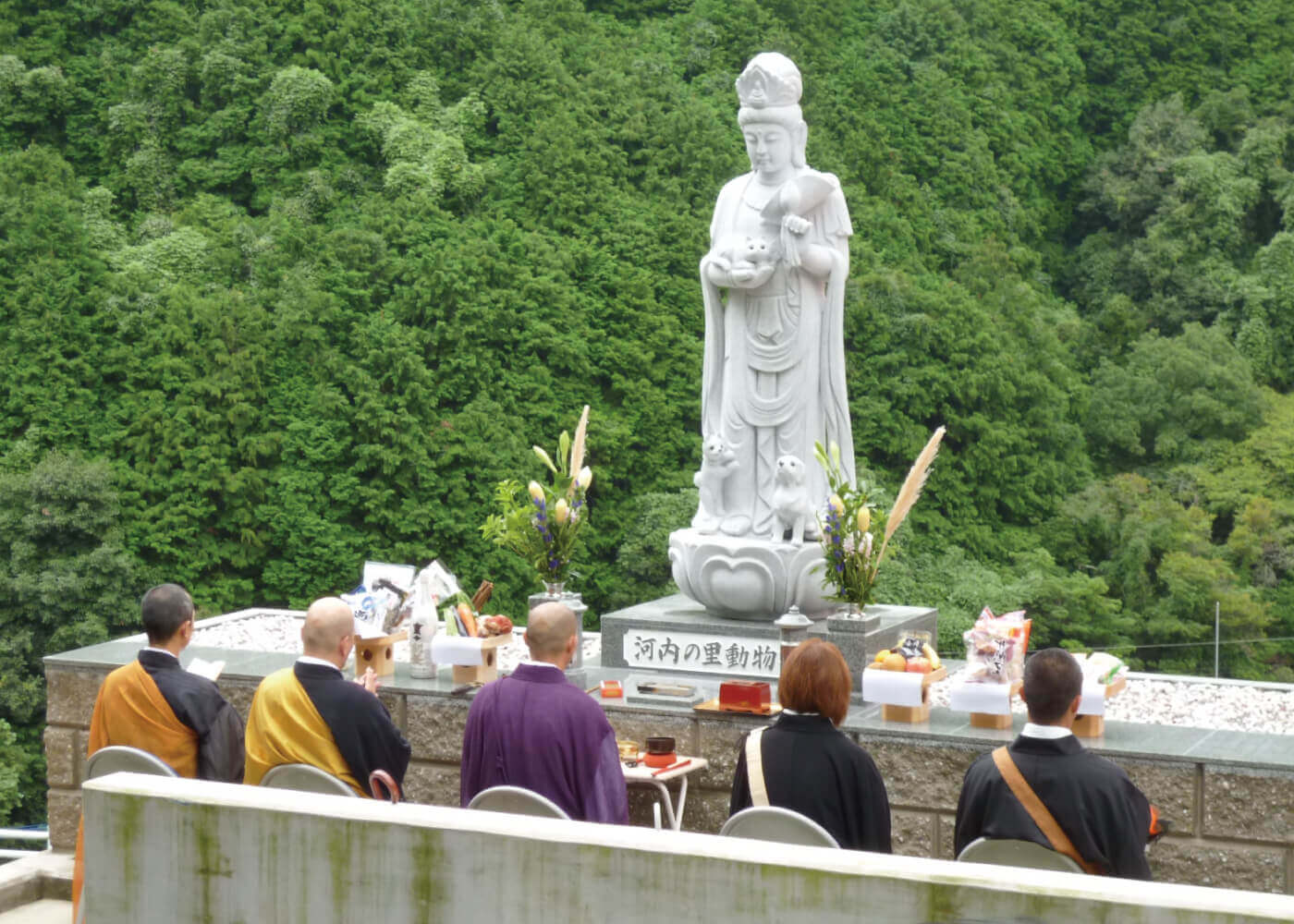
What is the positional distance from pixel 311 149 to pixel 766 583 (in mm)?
24057

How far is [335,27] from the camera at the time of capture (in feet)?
100

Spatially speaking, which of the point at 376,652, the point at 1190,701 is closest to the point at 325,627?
the point at 376,652

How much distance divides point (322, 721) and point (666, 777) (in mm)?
1460

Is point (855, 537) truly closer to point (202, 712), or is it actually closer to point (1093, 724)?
point (1093, 724)

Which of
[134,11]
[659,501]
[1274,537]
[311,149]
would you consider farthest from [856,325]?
[134,11]

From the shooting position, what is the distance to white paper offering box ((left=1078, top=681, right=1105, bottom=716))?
582cm

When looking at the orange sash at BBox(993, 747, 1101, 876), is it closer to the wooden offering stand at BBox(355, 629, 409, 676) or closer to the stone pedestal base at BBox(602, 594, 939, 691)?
the stone pedestal base at BBox(602, 594, 939, 691)

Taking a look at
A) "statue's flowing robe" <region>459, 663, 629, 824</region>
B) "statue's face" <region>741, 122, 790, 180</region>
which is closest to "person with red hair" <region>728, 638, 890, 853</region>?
"statue's flowing robe" <region>459, 663, 629, 824</region>

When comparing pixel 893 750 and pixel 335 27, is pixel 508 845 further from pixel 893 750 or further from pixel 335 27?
pixel 335 27

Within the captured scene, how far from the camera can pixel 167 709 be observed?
5.05 meters

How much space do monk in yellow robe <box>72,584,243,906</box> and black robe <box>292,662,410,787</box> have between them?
47cm

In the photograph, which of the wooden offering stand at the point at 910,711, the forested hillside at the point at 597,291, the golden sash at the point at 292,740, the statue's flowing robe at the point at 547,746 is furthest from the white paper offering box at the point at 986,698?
the forested hillside at the point at 597,291

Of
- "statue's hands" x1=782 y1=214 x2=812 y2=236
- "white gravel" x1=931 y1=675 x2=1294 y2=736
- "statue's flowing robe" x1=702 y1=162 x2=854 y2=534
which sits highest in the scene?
"statue's hands" x1=782 y1=214 x2=812 y2=236

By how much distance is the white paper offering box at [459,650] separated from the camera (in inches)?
267
